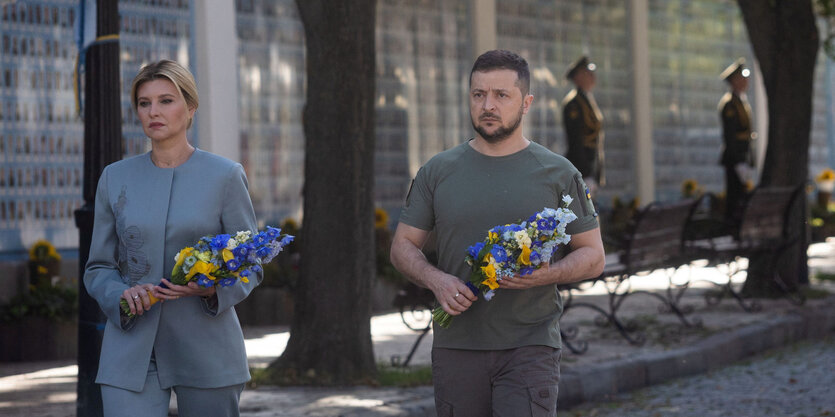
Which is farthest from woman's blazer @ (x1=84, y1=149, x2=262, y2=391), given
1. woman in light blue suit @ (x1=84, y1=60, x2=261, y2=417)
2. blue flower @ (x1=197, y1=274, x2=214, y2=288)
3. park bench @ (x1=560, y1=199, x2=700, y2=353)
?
park bench @ (x1=560, y1=199, x2=700, y2=353)

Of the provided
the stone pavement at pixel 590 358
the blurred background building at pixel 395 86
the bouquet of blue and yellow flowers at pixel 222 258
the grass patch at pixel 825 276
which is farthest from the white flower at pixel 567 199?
the grass patch at pixel 825 276

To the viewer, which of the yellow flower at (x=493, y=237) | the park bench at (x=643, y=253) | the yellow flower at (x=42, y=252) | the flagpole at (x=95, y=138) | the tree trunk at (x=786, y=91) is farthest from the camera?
the tree trunk at (x=786, y=91)

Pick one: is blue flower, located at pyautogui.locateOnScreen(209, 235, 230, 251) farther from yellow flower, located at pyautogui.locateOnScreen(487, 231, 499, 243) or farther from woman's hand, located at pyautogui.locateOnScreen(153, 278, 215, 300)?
yellow flower, located at pyautogui.locateOnScreen(487, 231, 499, 243)

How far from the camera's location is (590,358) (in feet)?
29.9

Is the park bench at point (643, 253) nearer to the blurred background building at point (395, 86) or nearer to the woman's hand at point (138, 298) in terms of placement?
the blurred background building at point (395, 86)

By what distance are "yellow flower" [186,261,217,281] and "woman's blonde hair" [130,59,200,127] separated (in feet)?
2.08

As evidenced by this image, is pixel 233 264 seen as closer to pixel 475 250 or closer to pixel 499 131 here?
pixel 475 250

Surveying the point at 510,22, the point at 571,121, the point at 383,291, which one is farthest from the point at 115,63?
the point at 510,22

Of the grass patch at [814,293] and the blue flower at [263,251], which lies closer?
the blue flower at [263,251]

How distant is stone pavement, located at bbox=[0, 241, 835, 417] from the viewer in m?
7.24

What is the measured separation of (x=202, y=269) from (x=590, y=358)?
225 inches

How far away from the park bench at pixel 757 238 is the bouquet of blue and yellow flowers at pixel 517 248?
7907 mm

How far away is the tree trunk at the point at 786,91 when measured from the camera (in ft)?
42.6

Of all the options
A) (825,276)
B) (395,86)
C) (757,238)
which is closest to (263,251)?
(757,238)
